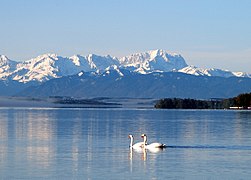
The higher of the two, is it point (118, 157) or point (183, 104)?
point (183, 104)

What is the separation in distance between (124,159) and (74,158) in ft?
7.06

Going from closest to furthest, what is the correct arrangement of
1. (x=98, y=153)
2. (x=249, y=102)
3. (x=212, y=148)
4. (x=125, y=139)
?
1. (x=98, y=153)
2. (x=212, y=148)
3. (x=125, y=139)
4. (x=249, y=102)

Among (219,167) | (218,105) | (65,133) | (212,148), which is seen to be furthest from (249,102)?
(219,167)

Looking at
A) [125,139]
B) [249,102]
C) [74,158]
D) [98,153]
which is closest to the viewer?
[74,158]

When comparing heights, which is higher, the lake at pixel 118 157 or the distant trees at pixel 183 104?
the distant trees at pixel 183 104

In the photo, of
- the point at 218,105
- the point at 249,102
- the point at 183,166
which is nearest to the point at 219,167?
the point at 183,166

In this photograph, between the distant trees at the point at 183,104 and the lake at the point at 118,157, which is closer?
the lake at the point at 118,157

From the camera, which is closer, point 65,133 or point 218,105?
point 65,133

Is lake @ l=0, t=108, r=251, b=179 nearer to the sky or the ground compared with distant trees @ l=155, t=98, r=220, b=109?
nearer to the ground

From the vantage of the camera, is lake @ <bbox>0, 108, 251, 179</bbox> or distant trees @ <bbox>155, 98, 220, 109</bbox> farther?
distant trees @ <bbox>155, 98, 220, 109</bbox>

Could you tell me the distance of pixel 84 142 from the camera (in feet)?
136

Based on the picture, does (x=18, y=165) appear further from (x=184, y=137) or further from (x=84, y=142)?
(x=184, y=137)

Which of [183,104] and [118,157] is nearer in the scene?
[118,157]

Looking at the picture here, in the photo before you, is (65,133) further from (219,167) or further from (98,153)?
(219,167)
